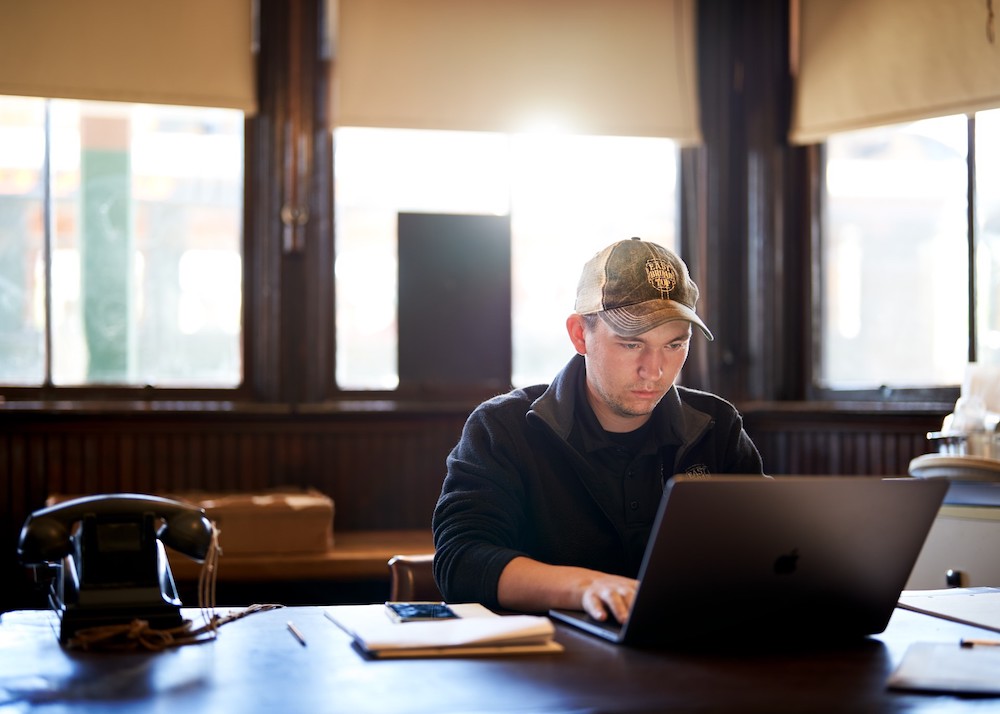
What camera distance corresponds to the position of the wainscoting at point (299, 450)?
11.4 ft

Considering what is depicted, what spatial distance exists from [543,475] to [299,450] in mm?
1852

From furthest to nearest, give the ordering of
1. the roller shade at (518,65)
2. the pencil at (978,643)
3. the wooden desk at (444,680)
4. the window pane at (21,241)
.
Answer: the roller shade at (518,65)
the window pane at (21,241)
the pencil at (978,643)
the wooden desk at (444,680)

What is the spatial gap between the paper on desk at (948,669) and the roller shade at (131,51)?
288 cm

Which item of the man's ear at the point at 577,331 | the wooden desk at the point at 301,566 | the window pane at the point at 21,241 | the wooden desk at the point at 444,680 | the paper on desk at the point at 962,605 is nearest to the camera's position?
the wooden desk at the point at 444,680

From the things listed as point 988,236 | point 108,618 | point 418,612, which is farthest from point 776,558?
point 988,236

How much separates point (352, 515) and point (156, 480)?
0.64m

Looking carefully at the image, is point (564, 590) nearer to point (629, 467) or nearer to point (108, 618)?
point (629, 467)

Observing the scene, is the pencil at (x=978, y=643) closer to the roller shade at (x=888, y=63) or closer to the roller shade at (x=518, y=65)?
the roller shade at (x=888, y=63)

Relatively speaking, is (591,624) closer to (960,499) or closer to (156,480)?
(960,499)

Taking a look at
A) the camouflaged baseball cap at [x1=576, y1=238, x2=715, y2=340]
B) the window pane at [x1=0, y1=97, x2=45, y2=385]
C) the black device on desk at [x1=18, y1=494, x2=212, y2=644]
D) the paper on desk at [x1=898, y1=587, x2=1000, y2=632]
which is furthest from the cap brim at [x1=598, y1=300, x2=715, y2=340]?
the window pane at [x1=0, y1=97, x2=45, y2=385]

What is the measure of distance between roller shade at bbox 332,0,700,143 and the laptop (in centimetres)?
258

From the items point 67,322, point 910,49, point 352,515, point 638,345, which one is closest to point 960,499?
point 638,345

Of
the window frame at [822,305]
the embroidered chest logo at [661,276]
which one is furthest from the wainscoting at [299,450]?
the embroidered chest logo at [661,276]

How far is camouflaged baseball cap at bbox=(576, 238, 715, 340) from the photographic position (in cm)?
189
